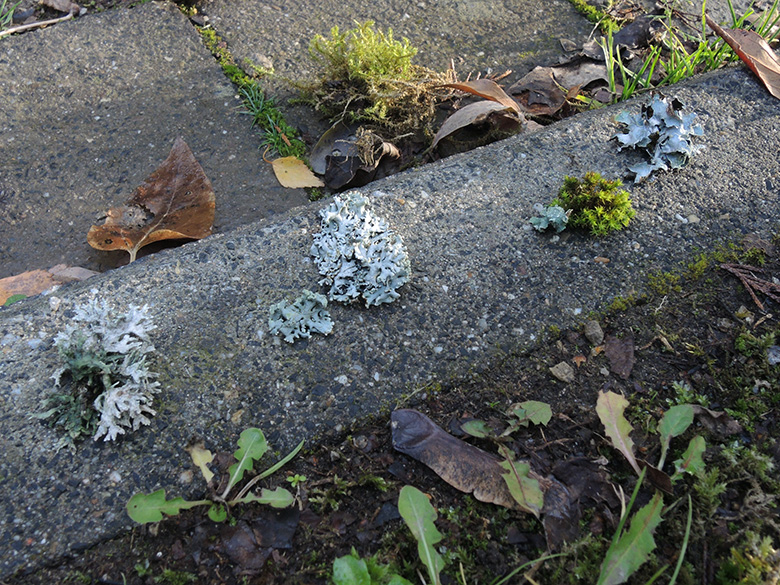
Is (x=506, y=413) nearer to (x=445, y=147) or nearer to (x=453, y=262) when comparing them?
(x=453, y=262)

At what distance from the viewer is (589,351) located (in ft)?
6.24

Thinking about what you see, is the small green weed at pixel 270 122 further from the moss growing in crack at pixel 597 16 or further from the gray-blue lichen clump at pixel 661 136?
the moss growing in crack at pixel 597 16

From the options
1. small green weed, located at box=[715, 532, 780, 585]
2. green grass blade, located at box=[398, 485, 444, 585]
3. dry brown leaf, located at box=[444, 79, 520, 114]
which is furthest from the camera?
dry brown leaf, located at box=[444, 79, 520, 114]

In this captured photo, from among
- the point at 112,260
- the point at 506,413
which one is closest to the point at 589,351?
the point at 506,413

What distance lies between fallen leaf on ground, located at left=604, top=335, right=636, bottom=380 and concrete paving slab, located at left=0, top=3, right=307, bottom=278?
4.77 ft

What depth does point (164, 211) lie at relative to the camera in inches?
93.8

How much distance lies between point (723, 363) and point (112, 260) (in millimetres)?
2325

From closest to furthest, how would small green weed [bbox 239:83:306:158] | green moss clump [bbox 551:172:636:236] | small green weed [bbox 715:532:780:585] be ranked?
small green weed [bbox 715:532:780:585], green moss clump [bbox 551:172:636:236], small green weed [bbox 239:83:306:158]

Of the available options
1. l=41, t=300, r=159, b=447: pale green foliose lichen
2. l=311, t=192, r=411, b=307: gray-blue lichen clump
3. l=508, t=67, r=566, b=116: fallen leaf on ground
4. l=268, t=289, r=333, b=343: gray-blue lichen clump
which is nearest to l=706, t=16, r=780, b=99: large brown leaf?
l=508, t=67, r=566, b=116: fallen leaf on ground

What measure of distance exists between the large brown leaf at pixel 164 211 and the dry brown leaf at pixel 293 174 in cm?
38

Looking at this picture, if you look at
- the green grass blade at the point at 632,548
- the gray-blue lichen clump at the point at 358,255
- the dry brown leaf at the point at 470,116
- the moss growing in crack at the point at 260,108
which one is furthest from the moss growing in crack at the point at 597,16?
the green grass blade at the point at 632,548

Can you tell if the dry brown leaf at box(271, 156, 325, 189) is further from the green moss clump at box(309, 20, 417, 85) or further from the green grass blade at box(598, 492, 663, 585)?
the green grass blade at box(598, 492, 663, 585)

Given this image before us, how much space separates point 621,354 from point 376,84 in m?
1.57

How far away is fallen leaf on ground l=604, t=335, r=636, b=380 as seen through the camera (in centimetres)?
186
